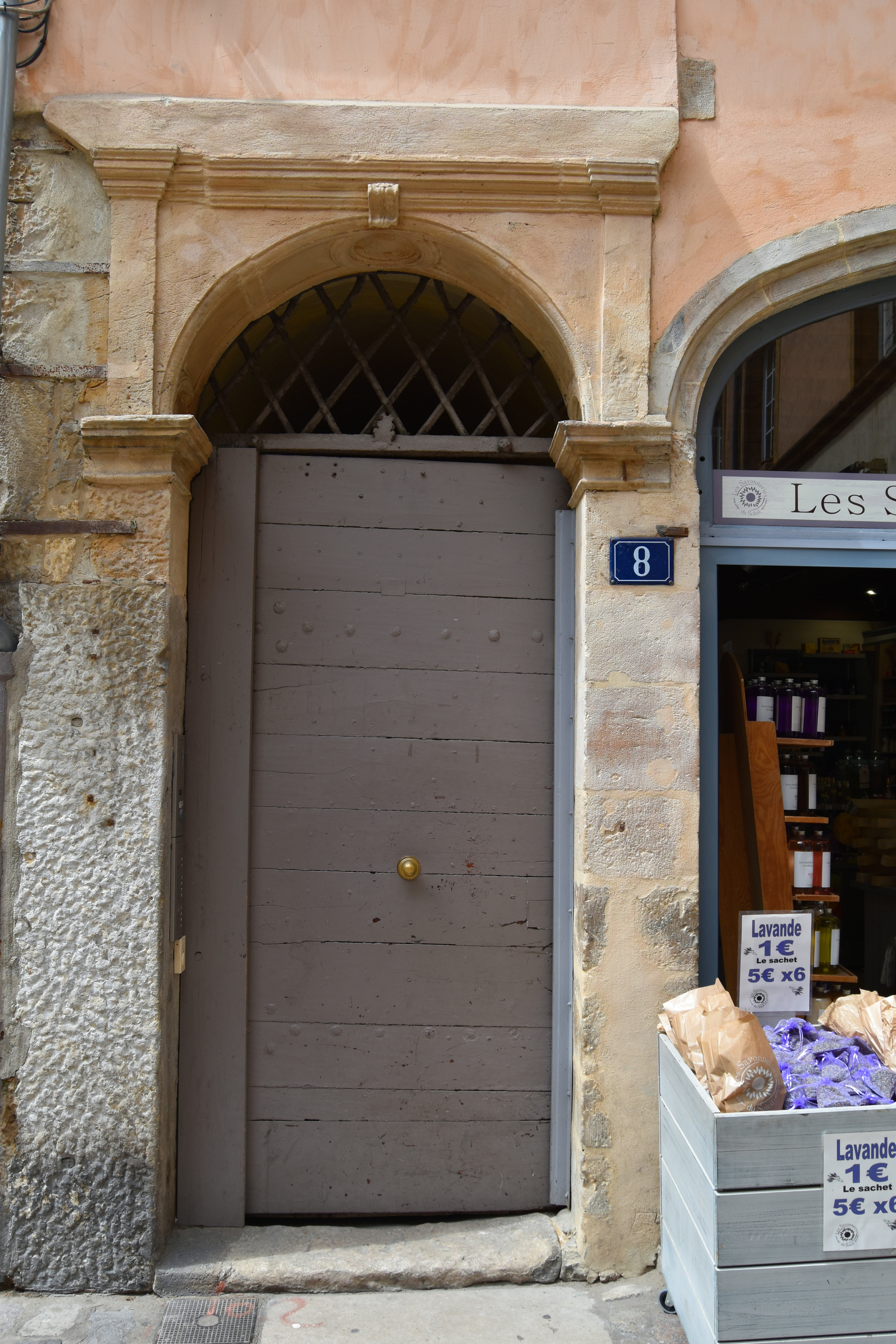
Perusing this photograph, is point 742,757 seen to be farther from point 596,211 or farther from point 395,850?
point 596,211

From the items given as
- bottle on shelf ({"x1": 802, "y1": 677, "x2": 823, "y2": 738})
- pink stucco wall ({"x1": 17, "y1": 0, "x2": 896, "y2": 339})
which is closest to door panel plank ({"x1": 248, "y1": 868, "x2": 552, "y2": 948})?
bottle on shelf ({"x1": 802, "y1": 677, "x2": 823, "y2": 738})

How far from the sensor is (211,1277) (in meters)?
2.82

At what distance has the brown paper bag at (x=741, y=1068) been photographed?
2328 mm

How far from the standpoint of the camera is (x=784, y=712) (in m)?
3.41

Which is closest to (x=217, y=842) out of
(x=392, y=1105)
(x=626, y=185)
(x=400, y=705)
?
(x=400, y=705)

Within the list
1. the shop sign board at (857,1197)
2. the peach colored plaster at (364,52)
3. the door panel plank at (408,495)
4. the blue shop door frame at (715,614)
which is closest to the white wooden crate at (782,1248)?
the shop sign board at (857,1197)

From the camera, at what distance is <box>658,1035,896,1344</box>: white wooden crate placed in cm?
228

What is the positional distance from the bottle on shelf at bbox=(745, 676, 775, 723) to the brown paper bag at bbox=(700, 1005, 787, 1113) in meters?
1.24

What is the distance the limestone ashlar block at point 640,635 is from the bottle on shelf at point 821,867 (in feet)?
2.82

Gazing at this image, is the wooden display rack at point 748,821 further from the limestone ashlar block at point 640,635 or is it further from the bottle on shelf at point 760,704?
the limestone ashlar block at point 640,635

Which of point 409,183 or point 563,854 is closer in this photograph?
point 409,183

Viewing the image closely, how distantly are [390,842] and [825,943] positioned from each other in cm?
158

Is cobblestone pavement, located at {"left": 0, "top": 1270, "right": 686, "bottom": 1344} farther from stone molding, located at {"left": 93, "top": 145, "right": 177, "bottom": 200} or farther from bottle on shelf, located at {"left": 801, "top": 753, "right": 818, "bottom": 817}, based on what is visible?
stone molding, located at {"left": 93, "top": 145, "right": 177, "bottom": 200}

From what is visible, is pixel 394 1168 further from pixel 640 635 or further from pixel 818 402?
pixel 818 402
